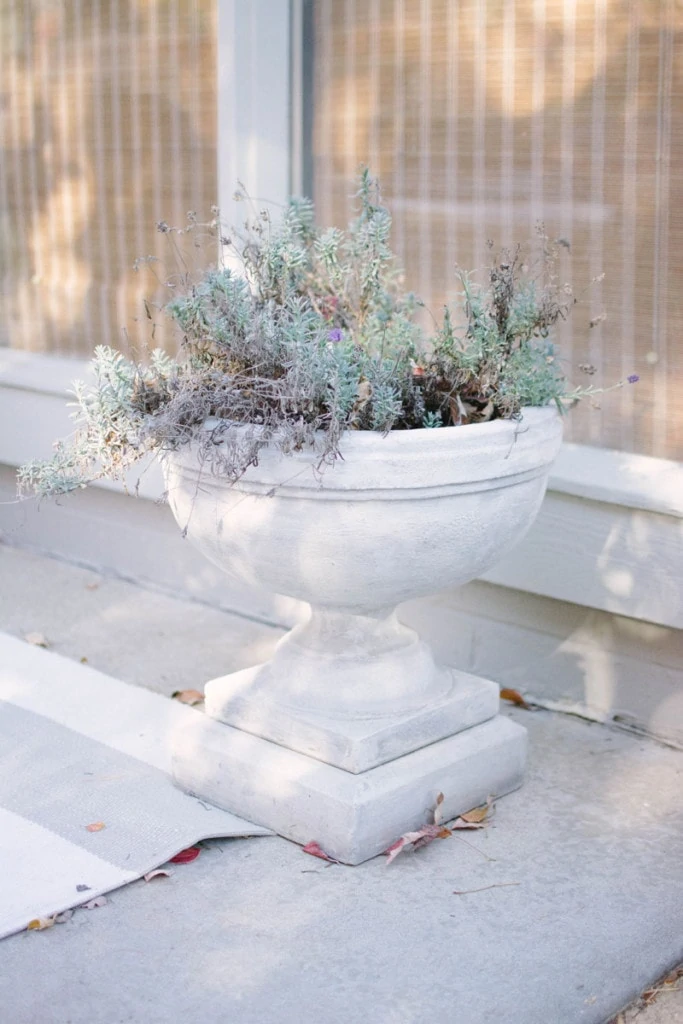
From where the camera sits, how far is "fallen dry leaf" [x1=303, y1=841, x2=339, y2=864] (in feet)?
8.52

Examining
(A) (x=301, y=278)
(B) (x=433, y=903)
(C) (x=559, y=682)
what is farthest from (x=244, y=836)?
(A) (x=301, y=278)

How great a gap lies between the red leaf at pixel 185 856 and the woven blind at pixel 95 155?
216 centimetres

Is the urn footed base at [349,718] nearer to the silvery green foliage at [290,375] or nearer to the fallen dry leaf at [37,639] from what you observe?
the silvery green foliage at [290,375]

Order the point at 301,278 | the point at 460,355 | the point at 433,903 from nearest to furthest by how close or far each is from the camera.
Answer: the point at 433,903, the point at 460,355, the point at 301,278

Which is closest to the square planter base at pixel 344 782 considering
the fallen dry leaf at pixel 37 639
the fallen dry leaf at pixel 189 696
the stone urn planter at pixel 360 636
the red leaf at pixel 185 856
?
the stone urn planter at pixel 360 636

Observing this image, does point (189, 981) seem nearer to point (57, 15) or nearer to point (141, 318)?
point (141, 318)

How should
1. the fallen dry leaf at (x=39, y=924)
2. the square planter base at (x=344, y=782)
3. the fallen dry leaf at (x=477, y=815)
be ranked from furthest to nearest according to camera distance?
the fallen dry leaf at (x=477, y=815)
the square planter base at (x=344, y=782)
the fallen dry leaf at (x=39, y=924)

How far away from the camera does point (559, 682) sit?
A: 11.1 ft

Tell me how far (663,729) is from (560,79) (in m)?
1.70

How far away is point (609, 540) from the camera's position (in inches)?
127

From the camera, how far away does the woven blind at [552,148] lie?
3.10 metres

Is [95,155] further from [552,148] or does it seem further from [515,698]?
[515,698]

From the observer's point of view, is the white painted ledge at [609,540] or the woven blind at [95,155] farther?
the woven blind at [95,155]

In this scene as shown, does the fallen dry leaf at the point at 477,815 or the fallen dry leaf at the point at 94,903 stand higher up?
the fallen dry leaf at the point at 477,815
